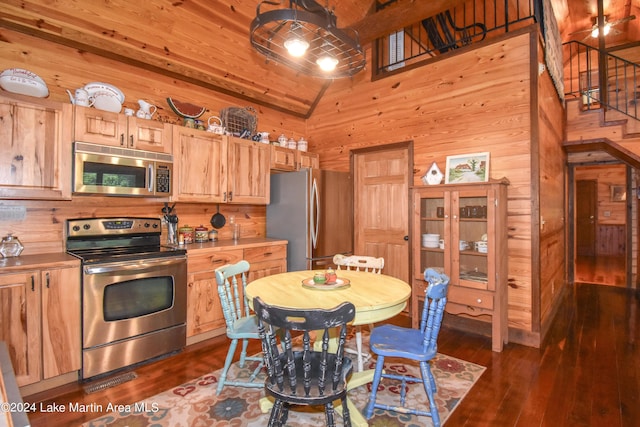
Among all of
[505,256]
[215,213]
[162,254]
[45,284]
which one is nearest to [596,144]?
[505,256]

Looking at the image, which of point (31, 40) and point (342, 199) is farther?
point (342, 199)

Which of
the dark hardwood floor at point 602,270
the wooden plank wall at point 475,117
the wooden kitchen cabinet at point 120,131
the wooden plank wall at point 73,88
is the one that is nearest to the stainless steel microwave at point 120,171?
the wooden kitchen cabinet at point 120,131

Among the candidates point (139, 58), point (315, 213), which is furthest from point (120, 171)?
point (315, 213)

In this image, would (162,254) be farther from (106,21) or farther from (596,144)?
(596,144)

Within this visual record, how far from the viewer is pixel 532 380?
2.48 meters

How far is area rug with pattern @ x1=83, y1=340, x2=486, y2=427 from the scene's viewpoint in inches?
78.4

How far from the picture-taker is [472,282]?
3160 millimetres

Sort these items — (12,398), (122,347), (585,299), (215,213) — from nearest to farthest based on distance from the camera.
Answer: (12,398), (122,347), (215,213), (585,299)

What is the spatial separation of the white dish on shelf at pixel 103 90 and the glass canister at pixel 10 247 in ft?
4.33

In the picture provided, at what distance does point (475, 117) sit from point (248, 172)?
2556 mm

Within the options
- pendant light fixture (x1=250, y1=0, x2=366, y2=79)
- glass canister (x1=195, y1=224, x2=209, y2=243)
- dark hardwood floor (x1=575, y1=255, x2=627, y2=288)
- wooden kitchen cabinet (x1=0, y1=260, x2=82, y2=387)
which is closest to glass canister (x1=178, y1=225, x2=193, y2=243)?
glass canister (x1=195, y1=224, x2=209, y2=243)

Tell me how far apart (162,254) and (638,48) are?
780cm

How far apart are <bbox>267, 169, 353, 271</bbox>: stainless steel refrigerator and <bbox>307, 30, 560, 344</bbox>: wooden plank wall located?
0.85 m

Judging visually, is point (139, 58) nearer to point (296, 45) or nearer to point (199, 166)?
point (199, 166)
